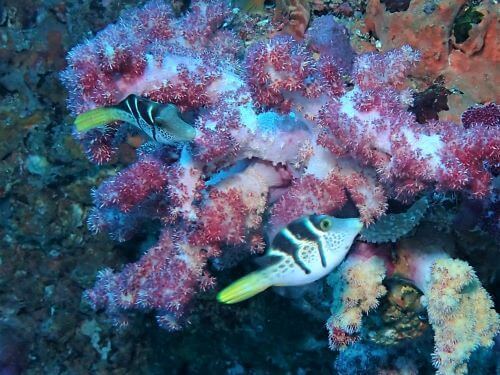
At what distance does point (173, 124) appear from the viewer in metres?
1.85

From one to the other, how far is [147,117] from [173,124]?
0.11m

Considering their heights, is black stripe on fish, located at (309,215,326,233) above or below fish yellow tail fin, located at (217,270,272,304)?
above

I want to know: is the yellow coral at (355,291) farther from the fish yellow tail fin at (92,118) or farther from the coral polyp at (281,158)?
the fish yellow tail fin at (92,118)

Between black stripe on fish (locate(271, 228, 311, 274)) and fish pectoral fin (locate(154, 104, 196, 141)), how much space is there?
543 millimetres

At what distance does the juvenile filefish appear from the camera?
184cm

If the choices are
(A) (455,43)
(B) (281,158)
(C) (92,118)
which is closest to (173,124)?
(C) (92,118)

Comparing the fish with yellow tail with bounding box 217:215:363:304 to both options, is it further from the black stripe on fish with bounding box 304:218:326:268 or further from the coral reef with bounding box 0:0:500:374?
the coral reef with bounding box 0:0:500:374

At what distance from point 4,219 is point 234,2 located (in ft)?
8.22

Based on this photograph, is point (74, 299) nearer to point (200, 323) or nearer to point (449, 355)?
point (200, 323)

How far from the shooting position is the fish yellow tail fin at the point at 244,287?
5.63 feet

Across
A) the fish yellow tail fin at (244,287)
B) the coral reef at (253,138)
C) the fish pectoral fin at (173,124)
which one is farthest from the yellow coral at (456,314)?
the fish pectoral fin at (173,124)

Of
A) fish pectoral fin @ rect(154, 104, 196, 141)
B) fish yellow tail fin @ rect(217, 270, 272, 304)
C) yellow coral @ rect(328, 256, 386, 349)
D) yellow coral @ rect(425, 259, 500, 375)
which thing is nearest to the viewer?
fish yellow tail fin @ rect(217, 270, 272, 304)

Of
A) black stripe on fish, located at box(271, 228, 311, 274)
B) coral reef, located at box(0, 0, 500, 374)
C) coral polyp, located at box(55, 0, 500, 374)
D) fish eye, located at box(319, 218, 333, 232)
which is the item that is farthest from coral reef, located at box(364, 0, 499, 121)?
black stripe on fish, located at box(271, 228, 311, 274)

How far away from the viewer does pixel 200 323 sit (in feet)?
12.3
